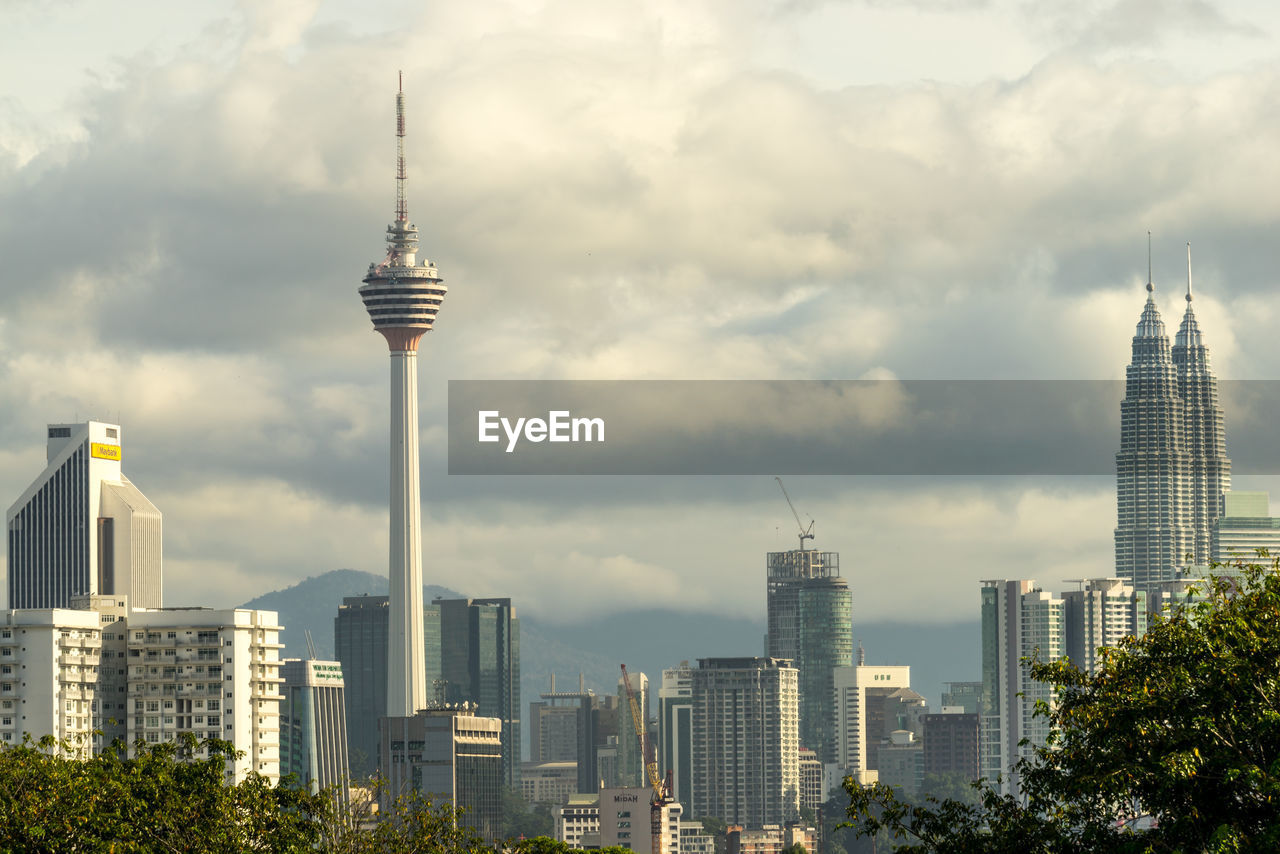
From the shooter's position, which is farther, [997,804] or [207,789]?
[207,789]

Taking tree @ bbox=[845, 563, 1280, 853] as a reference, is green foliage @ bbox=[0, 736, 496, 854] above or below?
below

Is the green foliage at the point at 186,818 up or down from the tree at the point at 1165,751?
down

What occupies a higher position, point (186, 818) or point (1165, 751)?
point (1165, 751)

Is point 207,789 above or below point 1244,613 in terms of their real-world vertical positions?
below

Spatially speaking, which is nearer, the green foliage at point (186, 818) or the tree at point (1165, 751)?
the tree at point (1165, 751)

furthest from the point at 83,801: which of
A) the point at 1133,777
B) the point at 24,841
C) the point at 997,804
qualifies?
the point at 1133,777

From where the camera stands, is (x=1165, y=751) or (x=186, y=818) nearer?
(x=1165, y=751)

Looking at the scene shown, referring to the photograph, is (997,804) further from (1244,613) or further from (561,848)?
(561,848)

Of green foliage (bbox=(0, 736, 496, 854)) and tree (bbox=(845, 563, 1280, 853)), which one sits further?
green foliage (bbox=(0, 736, 496, 854))
